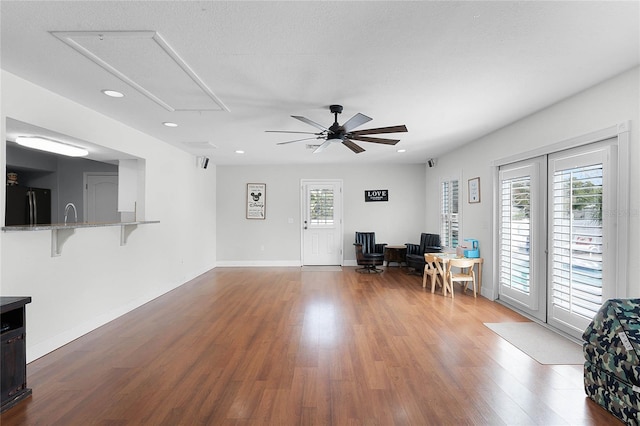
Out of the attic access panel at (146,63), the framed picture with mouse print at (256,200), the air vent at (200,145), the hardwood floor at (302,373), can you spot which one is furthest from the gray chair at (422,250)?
the attic access panel at (146,63)

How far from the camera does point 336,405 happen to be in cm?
215

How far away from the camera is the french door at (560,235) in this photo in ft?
9.38

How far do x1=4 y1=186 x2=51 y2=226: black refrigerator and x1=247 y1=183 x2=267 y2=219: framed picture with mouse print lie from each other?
149 inches

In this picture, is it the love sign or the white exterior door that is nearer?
the white exterior door

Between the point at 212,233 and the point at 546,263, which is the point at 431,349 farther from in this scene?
the point at 212,233

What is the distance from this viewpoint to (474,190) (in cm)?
522

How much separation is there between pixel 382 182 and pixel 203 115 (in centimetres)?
500

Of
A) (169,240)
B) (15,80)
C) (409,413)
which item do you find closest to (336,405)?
(409,413)

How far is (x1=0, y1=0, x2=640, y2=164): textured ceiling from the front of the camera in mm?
1842

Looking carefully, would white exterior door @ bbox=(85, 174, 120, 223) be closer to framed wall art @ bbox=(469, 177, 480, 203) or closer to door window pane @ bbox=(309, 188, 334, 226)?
door window pane @ bbox=(309, 188, 334, 226)

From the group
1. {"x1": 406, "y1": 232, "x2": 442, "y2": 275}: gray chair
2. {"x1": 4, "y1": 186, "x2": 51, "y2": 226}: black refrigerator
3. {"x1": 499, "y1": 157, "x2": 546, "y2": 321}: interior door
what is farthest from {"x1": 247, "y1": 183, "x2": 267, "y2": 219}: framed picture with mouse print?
{"x1": 499, "y1": 157, "x2": 546, "y2": 321}: interior door

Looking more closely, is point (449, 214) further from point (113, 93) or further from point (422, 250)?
point (113, 93)

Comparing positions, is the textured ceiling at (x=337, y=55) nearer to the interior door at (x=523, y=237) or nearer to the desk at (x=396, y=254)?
the interior door at (x=523, y=237)

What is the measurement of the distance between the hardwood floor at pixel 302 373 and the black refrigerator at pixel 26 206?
237cm
